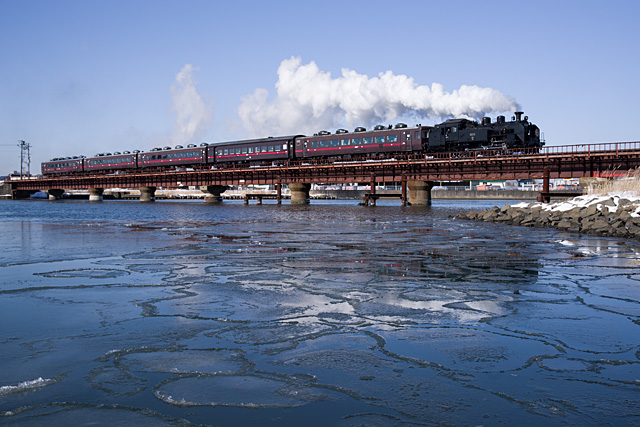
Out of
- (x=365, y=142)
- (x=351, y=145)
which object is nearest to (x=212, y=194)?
(x=351, y=145)

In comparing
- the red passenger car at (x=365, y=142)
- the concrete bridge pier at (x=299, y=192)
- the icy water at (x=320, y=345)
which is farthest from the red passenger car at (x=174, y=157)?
the icy water at (x=320, y=345)

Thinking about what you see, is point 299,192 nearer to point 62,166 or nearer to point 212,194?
point 212,194

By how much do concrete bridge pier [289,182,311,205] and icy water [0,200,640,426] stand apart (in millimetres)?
57000

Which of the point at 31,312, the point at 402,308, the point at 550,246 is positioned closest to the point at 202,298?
the point at 31,312

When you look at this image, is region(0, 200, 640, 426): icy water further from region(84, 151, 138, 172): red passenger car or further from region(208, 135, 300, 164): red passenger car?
region(84, 151, 138, 172): red passenger car

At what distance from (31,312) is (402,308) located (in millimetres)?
4884

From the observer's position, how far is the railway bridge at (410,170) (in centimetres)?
4547

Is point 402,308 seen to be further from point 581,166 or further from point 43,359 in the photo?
point 581,166

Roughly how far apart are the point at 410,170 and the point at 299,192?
1856 centimetres

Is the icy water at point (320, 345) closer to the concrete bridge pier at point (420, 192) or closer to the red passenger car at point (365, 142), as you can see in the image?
the red passenger car at point (365, 142)

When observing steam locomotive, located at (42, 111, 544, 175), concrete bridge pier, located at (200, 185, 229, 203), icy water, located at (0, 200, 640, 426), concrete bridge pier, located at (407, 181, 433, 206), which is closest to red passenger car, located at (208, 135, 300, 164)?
steam locomotive, located at (42, 111, 544, 175)

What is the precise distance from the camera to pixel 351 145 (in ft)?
193

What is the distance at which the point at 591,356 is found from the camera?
525cm

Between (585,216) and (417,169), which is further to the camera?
(417,169)
